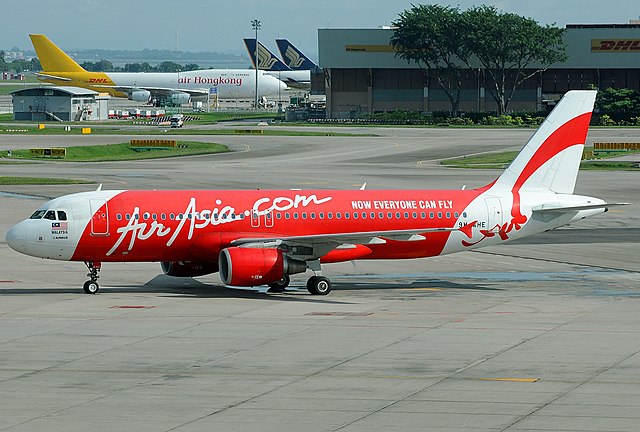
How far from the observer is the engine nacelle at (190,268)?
46.2 m

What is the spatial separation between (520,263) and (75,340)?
26.4 meters

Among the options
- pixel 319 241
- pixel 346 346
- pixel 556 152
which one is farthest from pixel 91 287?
pixel 556 152

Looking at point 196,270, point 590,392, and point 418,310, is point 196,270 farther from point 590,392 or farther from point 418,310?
point 590,392

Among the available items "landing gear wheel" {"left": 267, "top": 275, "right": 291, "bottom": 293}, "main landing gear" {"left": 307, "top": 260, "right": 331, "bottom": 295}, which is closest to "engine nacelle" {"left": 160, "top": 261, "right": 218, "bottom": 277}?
Result: "landing gear wheel" {"left": 267, "top": 275, "right": 291, "bottom": 293}

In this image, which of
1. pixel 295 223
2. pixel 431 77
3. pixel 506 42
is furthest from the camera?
pixel 431 77

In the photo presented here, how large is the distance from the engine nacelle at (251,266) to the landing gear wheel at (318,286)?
1432mm

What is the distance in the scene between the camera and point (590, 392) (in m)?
28.1

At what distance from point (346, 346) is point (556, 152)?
62.2 feet

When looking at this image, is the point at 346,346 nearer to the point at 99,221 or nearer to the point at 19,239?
the point at 99,221

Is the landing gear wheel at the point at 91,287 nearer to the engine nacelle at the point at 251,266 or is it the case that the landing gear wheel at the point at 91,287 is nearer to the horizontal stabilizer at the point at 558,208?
the engine nacelle at the point at 251,266

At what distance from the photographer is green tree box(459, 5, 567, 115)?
178 m

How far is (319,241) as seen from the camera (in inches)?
1738

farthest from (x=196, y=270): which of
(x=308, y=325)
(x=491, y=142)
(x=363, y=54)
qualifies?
(x=363, y=54)

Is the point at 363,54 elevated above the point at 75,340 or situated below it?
above
